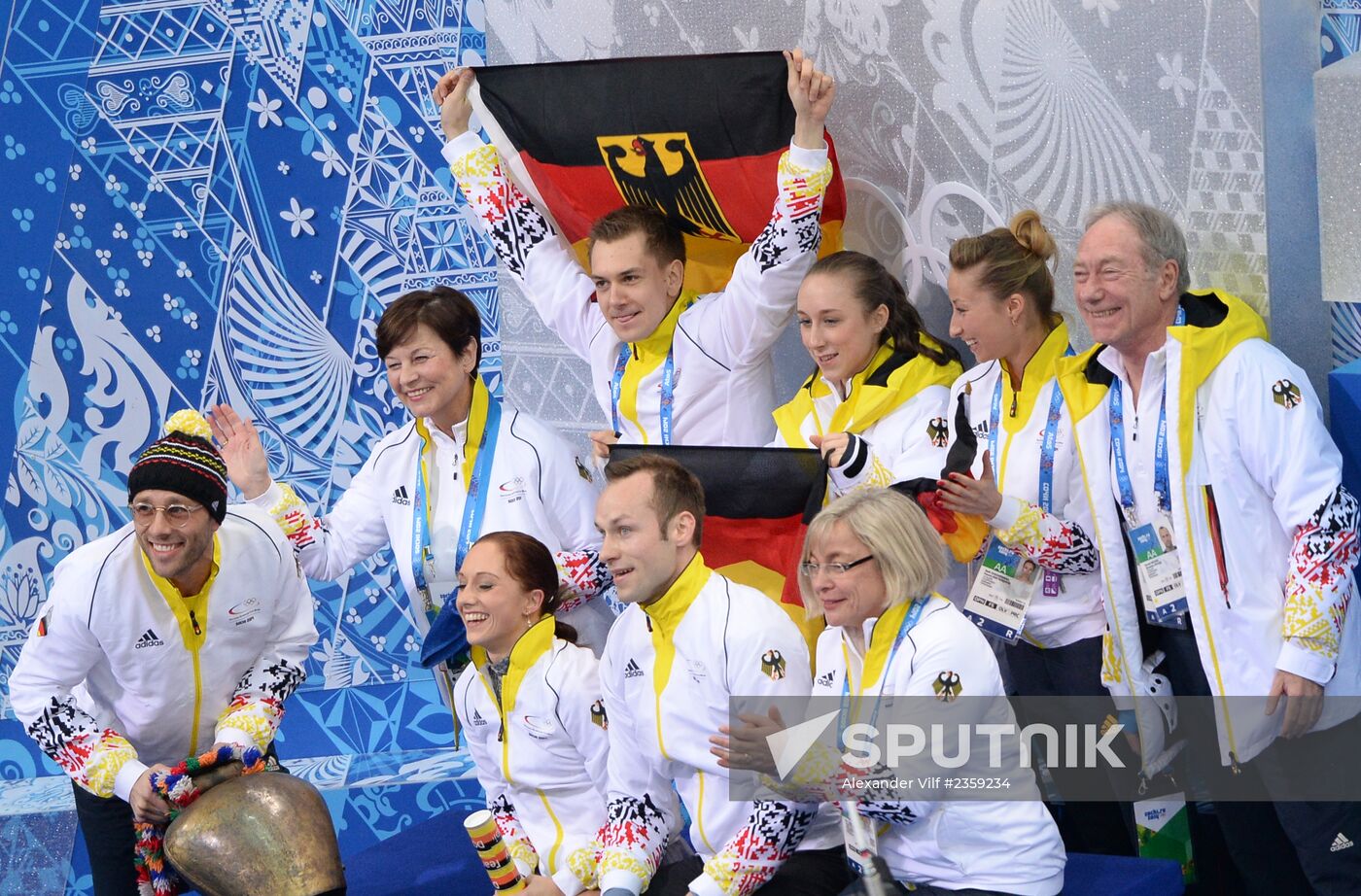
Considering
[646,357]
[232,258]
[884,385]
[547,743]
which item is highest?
[232,258]

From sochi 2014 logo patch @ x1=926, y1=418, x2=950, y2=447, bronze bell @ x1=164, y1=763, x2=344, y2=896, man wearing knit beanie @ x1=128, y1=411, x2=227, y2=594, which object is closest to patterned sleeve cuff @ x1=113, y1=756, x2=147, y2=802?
bronze bell @ x1=164, y1=763, x2=344, y2=896

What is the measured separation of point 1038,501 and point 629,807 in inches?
45.9

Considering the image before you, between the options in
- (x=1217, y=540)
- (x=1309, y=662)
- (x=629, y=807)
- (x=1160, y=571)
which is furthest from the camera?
(x=629, y=807)

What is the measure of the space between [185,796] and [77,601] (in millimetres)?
620

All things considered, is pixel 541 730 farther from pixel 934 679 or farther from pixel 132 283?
pixel 132 283

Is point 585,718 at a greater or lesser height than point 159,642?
lesser

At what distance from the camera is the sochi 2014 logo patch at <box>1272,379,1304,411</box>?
10.3 ft

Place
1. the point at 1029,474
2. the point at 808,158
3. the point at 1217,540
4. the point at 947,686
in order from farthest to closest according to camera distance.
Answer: the point at 808,158 < the point at 1029,474 < the point at 1217,540 < the point at 947,686

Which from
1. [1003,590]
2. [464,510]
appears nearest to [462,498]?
[464,510]

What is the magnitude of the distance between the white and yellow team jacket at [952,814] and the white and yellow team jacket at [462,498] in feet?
4.04

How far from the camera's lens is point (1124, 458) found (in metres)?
3.41

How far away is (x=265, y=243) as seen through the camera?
5.79 metres

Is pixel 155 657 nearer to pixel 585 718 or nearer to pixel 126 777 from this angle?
pixel 126 777

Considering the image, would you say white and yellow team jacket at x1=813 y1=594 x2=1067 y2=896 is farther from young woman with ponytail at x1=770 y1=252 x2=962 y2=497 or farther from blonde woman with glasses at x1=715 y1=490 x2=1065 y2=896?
young woman with ponytail at x1=770 y1=252 x2=962 y2=497
